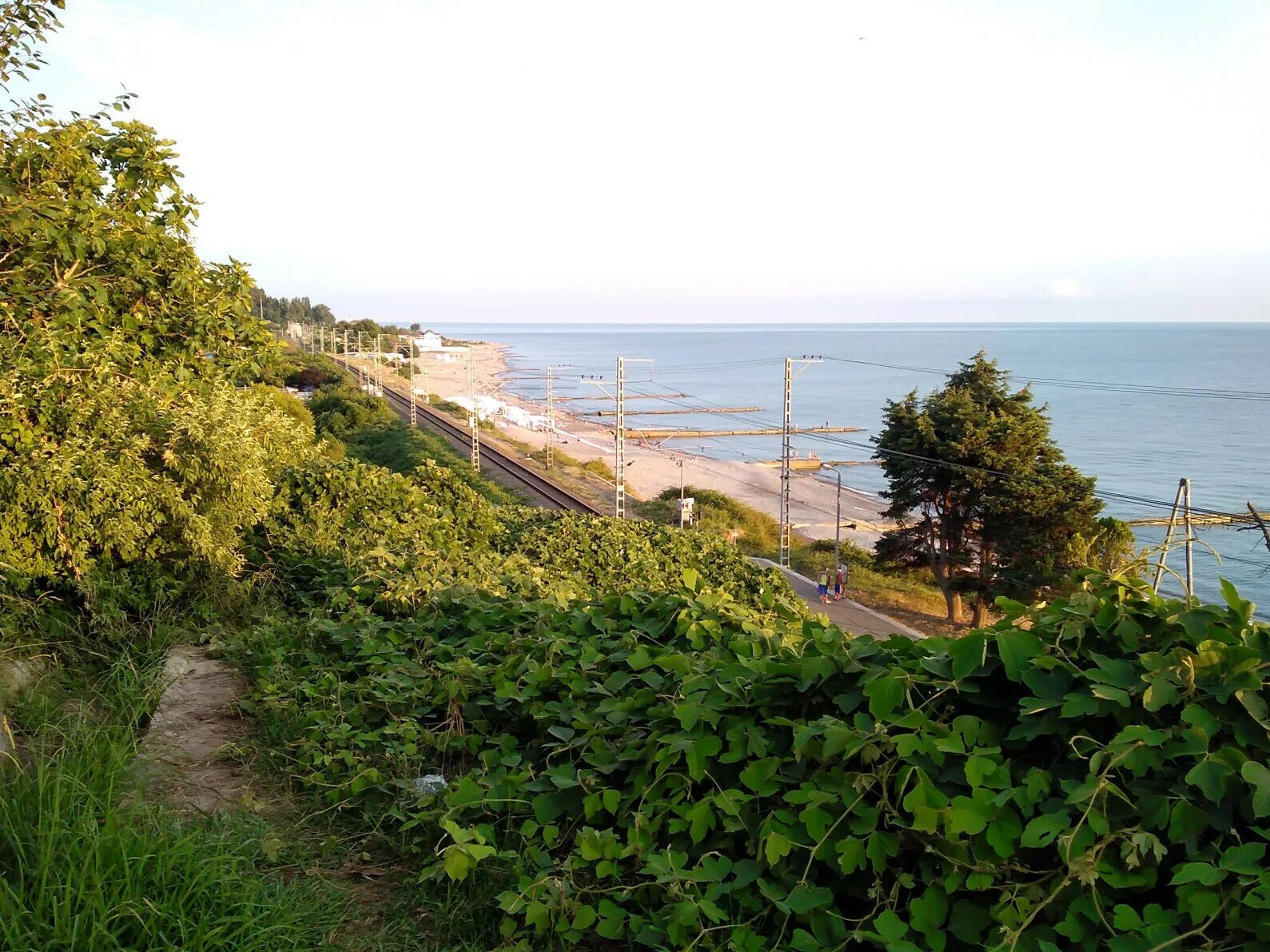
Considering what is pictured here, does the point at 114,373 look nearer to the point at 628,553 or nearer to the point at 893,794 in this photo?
the point at 628,553

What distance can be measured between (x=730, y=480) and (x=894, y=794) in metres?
57.7

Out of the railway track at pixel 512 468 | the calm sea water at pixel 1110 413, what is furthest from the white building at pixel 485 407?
the calm sea water at pixel 1110 413

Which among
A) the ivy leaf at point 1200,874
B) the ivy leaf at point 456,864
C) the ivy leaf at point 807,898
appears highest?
the ivy leaf at point 1200,874

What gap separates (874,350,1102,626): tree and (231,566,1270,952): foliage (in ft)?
78.2

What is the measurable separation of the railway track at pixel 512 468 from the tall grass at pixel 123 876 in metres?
14.7

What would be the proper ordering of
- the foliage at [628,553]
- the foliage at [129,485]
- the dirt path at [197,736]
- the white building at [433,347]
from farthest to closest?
the white building at [433,347], the foliage at [628,553], the foliage at [129,485], the dirt path at [197,736]

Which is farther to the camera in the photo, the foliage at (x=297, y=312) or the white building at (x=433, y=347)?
the white building at (x=433, y=347)

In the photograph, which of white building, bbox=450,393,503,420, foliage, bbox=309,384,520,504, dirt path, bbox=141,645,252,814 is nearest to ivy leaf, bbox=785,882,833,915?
dirt path, bbox=141,645,252,814

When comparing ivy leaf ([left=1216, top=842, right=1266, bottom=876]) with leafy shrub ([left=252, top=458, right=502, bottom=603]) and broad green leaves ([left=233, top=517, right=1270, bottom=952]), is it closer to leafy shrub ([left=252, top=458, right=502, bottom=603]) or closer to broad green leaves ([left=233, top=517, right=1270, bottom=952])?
broad green leaves ([left=233, top=517, right=1270, bottom=952])

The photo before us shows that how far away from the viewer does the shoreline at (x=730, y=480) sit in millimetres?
48306

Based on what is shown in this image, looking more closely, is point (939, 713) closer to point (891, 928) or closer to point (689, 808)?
point (891, 928)

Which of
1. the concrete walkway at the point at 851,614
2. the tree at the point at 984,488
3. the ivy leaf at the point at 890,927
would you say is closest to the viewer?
the ivy leaf at the point at 890,927

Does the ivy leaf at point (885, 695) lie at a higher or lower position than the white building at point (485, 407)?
higher

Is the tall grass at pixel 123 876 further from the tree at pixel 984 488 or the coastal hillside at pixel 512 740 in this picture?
the tree at pixel 984 488
